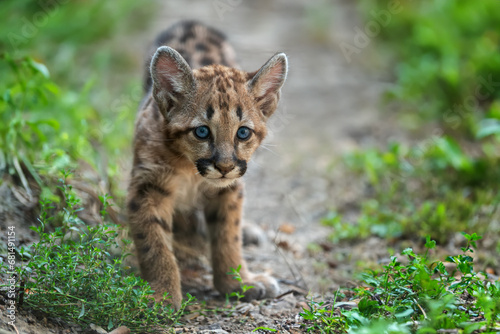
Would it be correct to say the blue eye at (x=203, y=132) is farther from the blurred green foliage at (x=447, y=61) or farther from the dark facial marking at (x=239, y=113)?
the blurred green foliage at (x=447, y=61)

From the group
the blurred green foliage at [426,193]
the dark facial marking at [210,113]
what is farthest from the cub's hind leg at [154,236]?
the blurred green foliage at [426,193]

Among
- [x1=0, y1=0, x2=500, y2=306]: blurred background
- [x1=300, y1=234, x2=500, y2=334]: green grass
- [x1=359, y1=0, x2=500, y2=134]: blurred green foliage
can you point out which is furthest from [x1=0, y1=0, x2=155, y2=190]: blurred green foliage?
[x1=359, y1=0, x2=500, y2=134]: blurred green foliage

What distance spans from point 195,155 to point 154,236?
2.62ft

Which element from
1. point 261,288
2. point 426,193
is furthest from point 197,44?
point 426,193

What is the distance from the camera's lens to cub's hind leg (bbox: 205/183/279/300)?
4738mm

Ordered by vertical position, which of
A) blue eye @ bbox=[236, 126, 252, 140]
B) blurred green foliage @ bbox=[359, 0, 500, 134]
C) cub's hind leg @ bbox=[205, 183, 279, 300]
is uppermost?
blurred green foliage @ bbox=[359, 0, 500, 134]

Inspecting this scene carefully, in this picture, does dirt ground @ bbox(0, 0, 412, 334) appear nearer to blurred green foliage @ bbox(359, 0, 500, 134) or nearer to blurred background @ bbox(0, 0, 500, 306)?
blurred background @ bbox(0, 0, 500, 306)

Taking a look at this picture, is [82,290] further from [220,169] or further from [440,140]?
[440,140]

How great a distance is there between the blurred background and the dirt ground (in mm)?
31

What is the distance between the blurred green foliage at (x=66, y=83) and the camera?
5148mm

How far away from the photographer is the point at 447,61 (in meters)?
8.78

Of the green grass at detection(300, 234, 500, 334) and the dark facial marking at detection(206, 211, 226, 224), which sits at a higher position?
the dark facial marking at detection(206, 211, 226, 224)

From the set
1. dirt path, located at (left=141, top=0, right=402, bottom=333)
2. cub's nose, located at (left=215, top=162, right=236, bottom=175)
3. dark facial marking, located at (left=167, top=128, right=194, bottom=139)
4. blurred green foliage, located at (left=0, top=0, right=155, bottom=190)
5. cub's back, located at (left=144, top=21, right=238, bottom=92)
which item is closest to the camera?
cub's nose, located at (left=215, top=162, right=236, bottom=175)

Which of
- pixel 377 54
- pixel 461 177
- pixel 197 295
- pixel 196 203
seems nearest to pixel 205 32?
pixel 196 203
